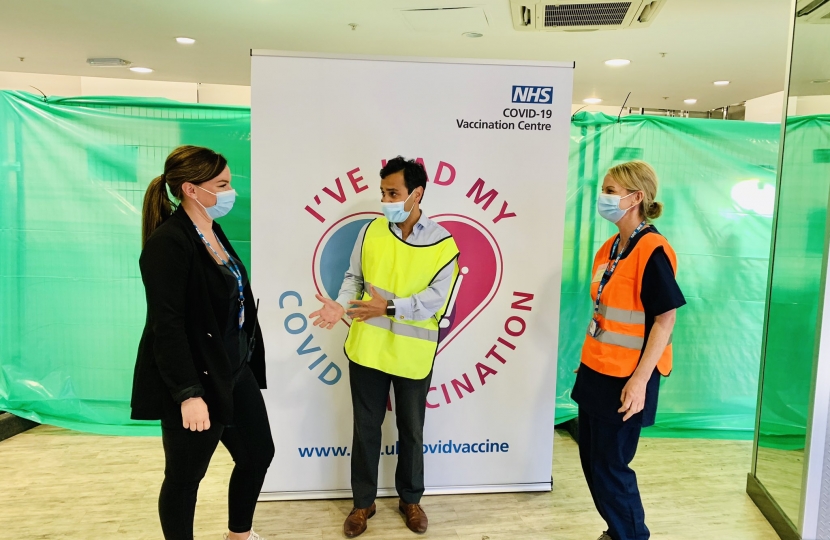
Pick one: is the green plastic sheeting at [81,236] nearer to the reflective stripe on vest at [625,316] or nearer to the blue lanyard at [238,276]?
the blue lanyard at [238,276]

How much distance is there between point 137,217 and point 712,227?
3.23 meters

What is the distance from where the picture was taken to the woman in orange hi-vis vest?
1988 mm

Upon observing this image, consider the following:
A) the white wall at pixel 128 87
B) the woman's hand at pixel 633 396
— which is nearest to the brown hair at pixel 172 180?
the woman's hand at pixel 633 396

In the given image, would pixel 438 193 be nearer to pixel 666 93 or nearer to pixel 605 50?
pixel 605 50

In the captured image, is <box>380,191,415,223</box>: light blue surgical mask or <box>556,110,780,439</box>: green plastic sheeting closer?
<box>380,191,415,223</box>: light blue surgical mask

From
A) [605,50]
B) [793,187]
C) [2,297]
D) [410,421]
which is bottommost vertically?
[410,421]

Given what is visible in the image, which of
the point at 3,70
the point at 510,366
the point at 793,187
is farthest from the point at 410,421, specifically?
the point at 3,70

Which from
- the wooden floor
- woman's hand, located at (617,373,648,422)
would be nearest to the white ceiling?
woman's hand, located at (617,373,648,422)

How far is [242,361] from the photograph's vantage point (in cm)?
193

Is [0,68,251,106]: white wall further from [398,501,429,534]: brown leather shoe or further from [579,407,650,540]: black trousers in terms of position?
[579,407,650,540]: black trousers

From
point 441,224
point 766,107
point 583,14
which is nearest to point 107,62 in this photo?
point 583,14

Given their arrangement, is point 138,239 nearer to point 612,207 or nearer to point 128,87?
point 612,207

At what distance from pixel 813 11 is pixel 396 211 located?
73.0 inches

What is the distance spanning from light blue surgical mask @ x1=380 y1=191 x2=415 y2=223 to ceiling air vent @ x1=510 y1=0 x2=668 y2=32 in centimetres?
171
